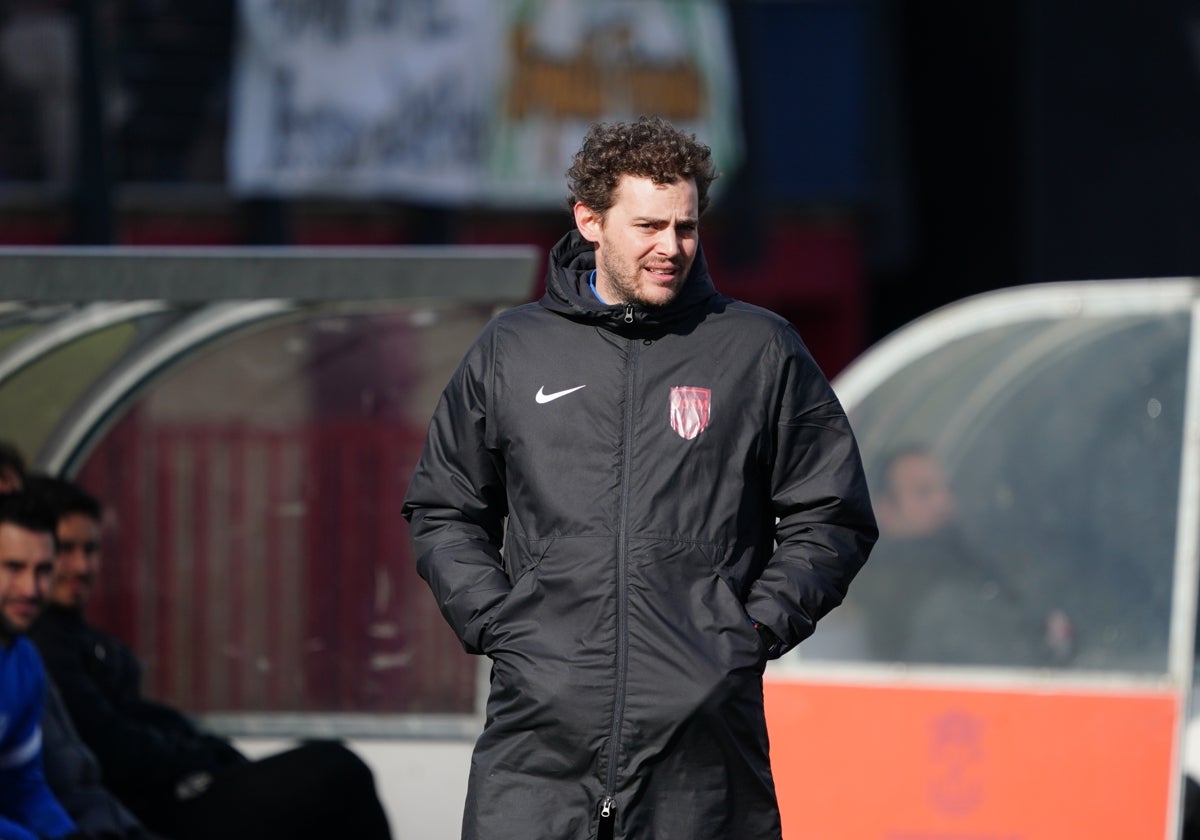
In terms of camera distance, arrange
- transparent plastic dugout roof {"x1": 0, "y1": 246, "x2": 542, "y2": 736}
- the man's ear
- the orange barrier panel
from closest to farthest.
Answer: the man's ear, transparent plastic dugout roof {"x1": 0, "y1": 246, "x2": 542, "y2": 736}, the orange barrier panel

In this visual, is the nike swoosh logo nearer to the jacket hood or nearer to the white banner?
the jacket hood

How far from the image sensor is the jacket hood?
341 centimetres

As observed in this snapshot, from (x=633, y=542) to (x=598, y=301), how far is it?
0.42 meters

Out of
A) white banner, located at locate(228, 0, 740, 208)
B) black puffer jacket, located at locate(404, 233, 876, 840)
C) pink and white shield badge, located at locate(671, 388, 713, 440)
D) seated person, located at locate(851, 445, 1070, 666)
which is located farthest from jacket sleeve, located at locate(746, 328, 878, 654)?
white banner, located at locate(228, 0, 740, 208)

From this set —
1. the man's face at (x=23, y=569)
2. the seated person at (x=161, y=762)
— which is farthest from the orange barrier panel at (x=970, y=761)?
the man's face at (x=23, y=569)

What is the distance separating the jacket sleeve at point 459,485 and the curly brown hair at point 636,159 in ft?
0.97

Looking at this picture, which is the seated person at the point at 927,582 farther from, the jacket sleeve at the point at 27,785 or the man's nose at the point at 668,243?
the man's nose at the point at 668,243

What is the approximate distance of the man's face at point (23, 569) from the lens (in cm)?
525

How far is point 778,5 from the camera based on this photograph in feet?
43.8

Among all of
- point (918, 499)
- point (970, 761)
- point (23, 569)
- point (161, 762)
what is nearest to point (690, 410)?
point (23, 569)

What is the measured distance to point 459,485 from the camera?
3.49m

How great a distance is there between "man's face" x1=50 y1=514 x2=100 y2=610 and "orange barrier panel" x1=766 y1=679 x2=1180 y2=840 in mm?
1984

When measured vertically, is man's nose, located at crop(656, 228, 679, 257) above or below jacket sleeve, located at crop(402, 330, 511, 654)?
above

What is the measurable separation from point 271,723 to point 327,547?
0.52 meters
